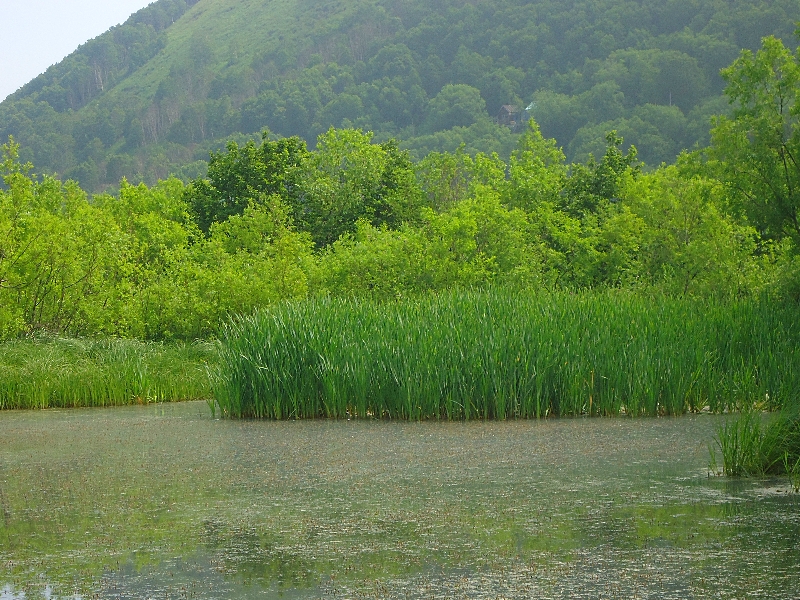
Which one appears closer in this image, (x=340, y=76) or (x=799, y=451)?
(x=799, y=451)

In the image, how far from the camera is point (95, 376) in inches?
571

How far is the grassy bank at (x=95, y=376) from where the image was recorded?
14164 mm

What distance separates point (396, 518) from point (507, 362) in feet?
17.0

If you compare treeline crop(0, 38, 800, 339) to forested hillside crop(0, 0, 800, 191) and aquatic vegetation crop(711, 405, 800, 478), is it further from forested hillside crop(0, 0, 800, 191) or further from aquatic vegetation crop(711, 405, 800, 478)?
forested hillside crop(0, 0, 800, 191)

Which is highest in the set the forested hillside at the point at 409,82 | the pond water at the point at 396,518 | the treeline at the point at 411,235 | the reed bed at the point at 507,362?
the forested hillside at the point at 409,82

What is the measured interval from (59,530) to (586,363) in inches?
266

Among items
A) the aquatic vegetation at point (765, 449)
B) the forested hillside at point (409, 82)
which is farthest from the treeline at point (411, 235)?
the forested hillside at point (409, 82)

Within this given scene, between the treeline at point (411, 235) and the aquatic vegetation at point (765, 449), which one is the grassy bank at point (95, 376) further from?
the aquatic vegetation at point (765, 449)

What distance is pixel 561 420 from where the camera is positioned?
1106 centimetres

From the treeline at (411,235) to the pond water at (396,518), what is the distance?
7.23 metres

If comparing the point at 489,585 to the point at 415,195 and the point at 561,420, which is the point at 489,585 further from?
the point at 415,195

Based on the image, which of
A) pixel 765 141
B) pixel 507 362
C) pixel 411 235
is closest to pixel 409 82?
pixel 411 235

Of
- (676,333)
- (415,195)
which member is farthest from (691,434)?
(415,195)

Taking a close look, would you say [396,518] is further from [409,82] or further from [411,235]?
[409,82]
